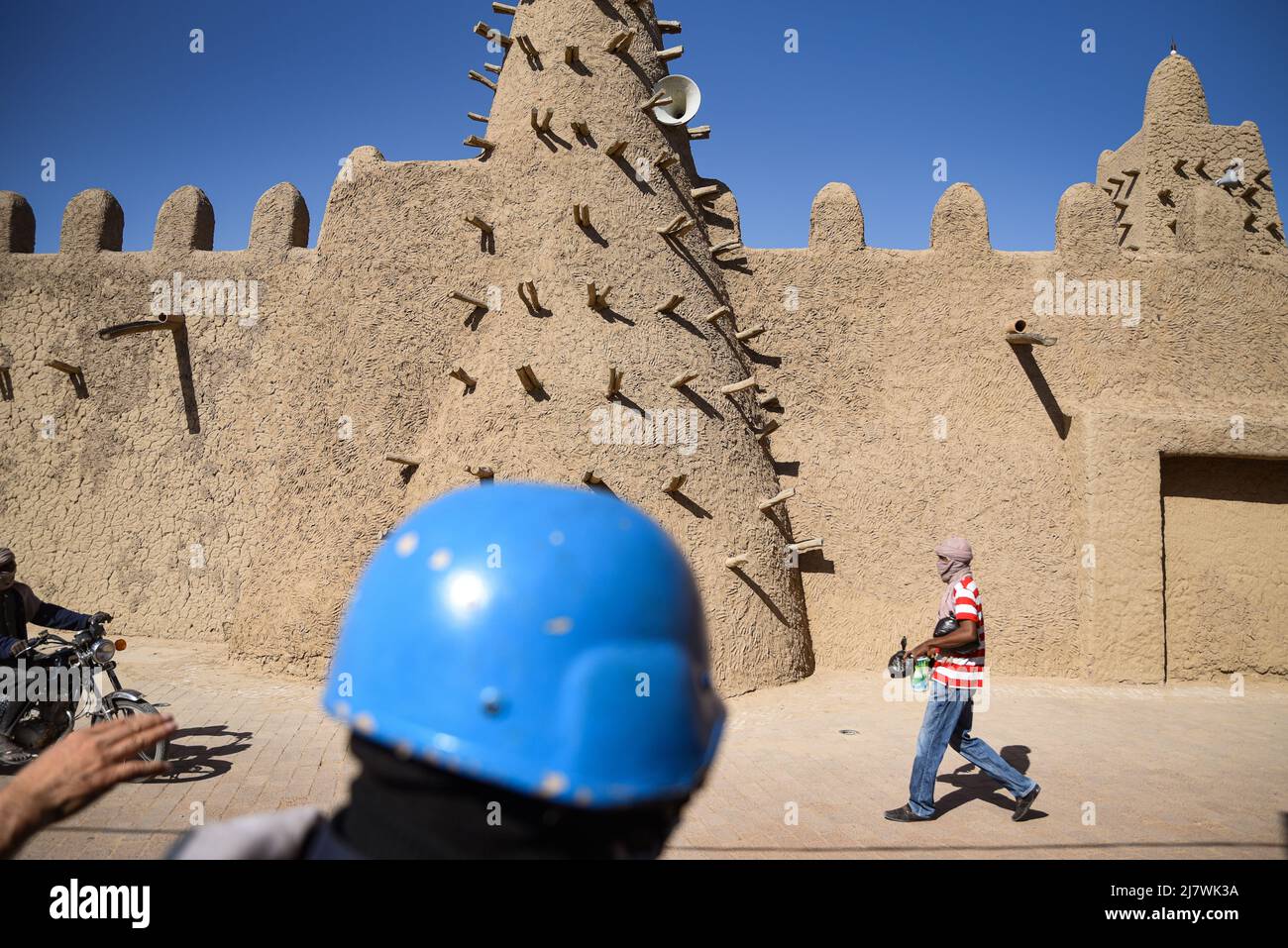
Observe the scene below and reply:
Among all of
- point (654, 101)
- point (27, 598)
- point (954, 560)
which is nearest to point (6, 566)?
point (27, 598)

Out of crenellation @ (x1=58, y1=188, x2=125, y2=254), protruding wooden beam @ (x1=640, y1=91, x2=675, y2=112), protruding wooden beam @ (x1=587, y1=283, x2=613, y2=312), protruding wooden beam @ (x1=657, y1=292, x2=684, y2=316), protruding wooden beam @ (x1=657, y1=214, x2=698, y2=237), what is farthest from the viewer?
crenellation @ (x1=58, y1=188, x2=125, y2=254)

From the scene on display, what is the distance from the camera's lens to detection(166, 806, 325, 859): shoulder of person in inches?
41.7

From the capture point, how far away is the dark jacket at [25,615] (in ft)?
16.9

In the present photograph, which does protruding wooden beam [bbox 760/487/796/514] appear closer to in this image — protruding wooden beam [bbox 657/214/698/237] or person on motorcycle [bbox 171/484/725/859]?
protruding wooden beam [bbox 657/214/698/237]

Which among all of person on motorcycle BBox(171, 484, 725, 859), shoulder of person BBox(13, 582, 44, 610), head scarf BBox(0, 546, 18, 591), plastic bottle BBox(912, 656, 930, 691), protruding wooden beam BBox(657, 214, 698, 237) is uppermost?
protruding wooden beam BBox(657, 214, 698, 237)

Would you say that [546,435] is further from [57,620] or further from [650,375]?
[57,620]

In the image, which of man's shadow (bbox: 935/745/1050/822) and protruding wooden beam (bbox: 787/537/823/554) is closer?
man's shadow (bbox: 935/745/1050/822)

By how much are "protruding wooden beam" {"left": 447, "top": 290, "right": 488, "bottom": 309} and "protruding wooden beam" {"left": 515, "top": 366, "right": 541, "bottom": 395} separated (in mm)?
1310

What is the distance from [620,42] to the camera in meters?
9.33

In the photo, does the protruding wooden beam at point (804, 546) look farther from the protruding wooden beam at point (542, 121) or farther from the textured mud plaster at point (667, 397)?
the protruding wooden beam at point (542, 121)

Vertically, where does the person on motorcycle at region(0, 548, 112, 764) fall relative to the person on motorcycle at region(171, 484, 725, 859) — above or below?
below

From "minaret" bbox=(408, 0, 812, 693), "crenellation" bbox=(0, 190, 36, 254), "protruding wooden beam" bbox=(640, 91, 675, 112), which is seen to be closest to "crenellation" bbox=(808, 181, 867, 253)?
"minaret" bbox=(408, 0, 812, 693)

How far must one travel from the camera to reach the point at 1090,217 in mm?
9820

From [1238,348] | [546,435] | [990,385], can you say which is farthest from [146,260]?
[1238,348]
